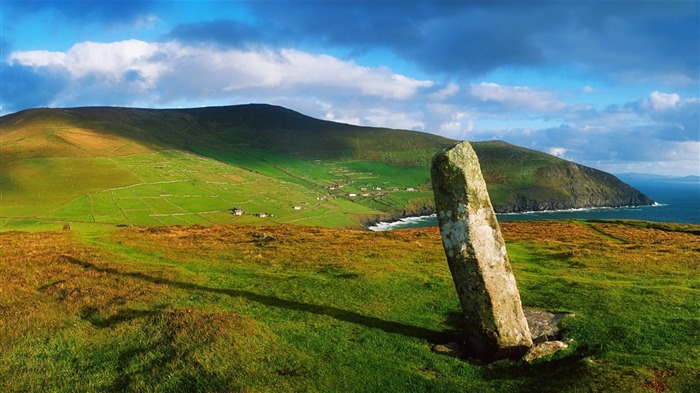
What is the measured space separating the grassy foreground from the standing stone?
137cm

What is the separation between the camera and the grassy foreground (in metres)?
13.0

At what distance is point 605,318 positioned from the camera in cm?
1823

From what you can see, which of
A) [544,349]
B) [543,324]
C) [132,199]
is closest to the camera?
[544,349]

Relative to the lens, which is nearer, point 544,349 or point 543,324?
point 544,349

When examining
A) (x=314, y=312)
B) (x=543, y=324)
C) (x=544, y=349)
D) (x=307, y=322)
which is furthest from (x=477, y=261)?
(x=314, y=312)

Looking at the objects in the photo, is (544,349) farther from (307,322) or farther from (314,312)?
(314,312)

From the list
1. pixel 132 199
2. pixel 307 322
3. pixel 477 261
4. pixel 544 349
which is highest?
pixel 477 261

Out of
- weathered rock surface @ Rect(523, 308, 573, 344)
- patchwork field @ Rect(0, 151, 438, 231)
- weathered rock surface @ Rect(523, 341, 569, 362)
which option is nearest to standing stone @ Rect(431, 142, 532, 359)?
weathered rock surface @ Rect(523, 341, 569, 362)

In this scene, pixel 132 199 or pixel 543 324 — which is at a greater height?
pixel 543 324

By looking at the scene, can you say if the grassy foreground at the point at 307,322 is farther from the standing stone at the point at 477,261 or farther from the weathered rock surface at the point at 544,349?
the standing stone at the point at 477,261

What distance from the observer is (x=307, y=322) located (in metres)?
18.5

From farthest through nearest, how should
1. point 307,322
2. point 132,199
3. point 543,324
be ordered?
point 132,199 < point 307,322 < point 543,324

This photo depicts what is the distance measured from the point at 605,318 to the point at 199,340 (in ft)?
52.7

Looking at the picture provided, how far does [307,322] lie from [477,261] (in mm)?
7431
